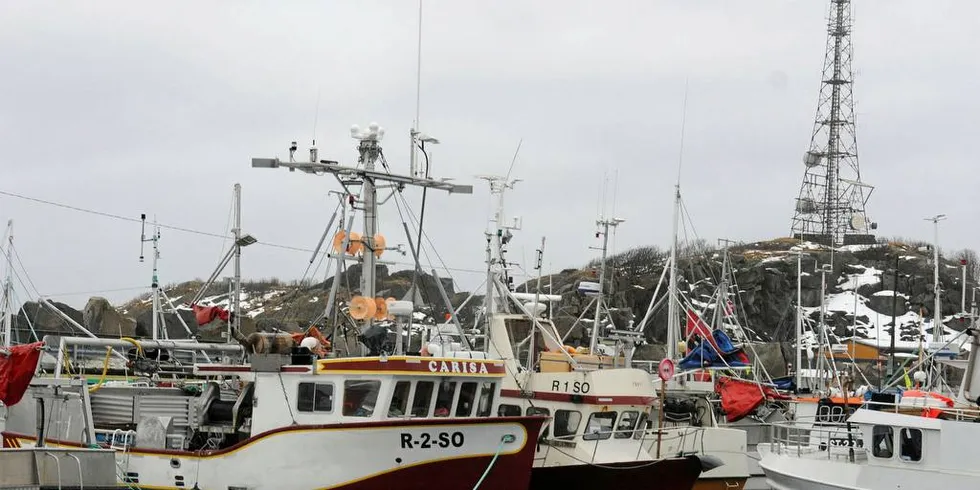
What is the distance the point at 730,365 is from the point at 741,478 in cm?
566

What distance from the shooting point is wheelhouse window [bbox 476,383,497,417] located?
2181 centimetres

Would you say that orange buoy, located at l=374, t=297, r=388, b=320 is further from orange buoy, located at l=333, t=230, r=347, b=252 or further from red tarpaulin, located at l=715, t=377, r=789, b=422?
red tarpaulin, located at l=715, t=377, r=789, b=422

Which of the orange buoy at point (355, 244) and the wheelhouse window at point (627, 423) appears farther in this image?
the wheelhouse window at point (627, 423)

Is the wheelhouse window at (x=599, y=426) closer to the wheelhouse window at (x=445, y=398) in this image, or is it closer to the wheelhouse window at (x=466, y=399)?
the wheelhouse window at (x=466, y=399)

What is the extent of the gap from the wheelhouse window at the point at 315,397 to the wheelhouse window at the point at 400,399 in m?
1.12

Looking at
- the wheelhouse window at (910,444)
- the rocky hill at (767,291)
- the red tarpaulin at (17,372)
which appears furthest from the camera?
the rocky hill at (767,291)

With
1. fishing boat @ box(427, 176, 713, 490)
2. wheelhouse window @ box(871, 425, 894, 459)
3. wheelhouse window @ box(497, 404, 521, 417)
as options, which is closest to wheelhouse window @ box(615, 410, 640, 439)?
fishing boat @ box(427, 176, 713, 490)

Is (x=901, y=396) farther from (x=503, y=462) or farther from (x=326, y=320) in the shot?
(x=326, y=320)

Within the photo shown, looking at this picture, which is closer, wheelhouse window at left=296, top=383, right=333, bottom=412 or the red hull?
wheelhouse window at left=296, top=383, right=333, bottom=412

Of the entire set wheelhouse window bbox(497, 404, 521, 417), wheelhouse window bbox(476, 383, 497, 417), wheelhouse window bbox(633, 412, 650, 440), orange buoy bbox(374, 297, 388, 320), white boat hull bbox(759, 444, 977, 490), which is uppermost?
orange buoy bbox(374, 297, 388, 320)

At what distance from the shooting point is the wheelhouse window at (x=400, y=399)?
20.5m

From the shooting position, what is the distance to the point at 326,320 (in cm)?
2509

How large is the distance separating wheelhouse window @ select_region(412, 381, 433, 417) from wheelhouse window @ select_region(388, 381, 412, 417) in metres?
0.18

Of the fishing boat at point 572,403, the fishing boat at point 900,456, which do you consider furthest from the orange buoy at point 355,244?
the fishing boat at point 900,456
